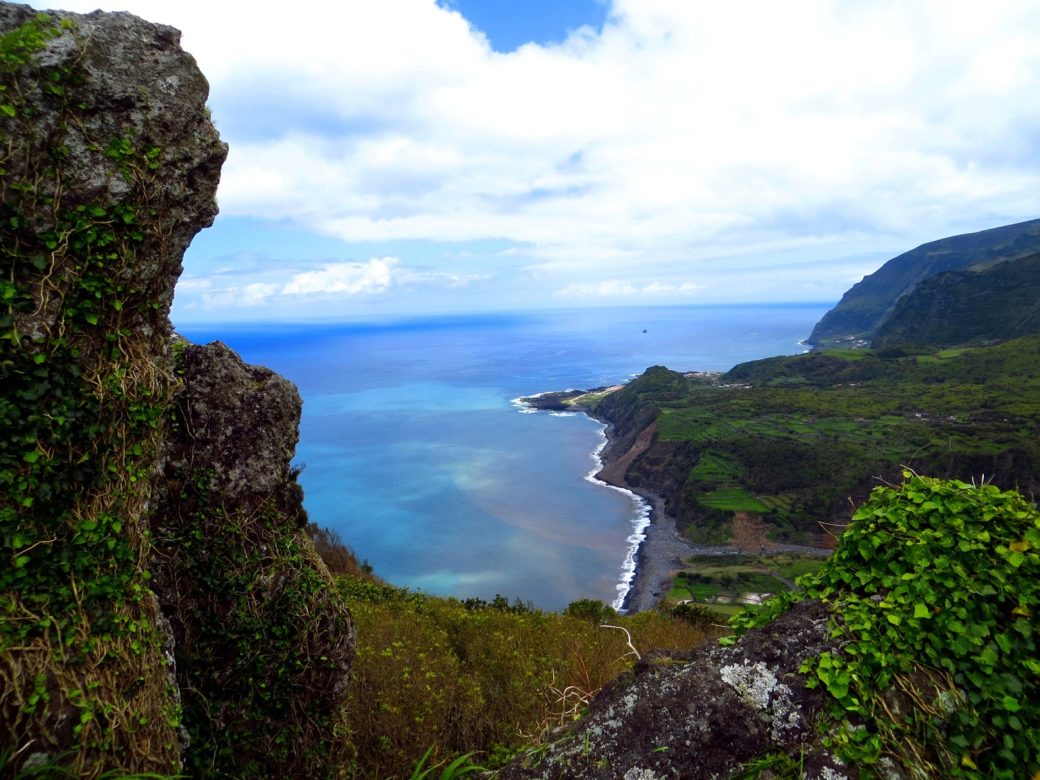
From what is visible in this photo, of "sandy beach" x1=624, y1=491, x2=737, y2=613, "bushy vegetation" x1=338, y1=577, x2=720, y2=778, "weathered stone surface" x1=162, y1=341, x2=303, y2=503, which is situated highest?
"weathered stone surface" x1=162, y1=341, x2=303, y2=503

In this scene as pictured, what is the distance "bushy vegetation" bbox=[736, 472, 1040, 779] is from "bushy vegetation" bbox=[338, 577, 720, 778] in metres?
2.03

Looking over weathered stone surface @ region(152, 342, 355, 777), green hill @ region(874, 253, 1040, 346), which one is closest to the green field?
weathered stone surface @ region(152, 342, 355, 777)

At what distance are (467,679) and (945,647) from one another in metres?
6.68

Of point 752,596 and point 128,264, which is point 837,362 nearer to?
point 752,596

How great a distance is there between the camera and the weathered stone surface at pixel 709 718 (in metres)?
3.14

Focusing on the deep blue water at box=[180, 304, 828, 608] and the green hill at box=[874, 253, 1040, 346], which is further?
the green hill at box=[874, 253, 1040, 346]

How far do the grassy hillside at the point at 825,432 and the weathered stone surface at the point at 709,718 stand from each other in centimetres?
4629

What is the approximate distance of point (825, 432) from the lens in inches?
3376

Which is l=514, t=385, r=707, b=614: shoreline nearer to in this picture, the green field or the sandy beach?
the sandy beach

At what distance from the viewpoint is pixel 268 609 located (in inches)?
201

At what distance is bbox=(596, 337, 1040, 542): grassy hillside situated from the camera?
217 ft

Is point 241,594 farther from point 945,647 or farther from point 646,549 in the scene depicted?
point 646,549

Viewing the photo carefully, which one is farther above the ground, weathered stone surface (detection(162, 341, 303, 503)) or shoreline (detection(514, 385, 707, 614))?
weathered stone surface (detection(162, 341, 303, 503))

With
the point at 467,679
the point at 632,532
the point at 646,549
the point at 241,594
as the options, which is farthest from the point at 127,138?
the point at 632,532
